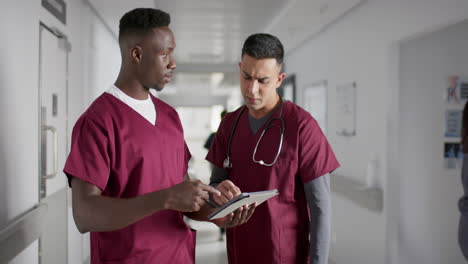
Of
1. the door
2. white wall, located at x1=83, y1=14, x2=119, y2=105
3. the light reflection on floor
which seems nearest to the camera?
the door

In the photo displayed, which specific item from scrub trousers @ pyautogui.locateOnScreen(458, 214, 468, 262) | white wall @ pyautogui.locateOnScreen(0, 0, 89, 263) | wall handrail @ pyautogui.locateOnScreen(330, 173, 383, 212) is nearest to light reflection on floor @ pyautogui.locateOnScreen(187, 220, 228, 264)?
wall handrail @ pyautogui.locateOnScreen(330, 173, 383, 212)

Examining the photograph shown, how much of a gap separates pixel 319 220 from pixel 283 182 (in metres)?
0.18

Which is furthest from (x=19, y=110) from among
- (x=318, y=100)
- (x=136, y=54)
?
(x=318, y=100)

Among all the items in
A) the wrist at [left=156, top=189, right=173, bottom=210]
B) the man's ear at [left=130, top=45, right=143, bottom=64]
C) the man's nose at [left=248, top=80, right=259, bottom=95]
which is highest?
the man's ear at [left=130, top=45, right=143, bottom=64]

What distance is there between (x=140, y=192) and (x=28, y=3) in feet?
4.79

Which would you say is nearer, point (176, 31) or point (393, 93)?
point (393, 93)

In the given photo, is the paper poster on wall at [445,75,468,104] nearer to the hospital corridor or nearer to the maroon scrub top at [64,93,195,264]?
the hospital corridor

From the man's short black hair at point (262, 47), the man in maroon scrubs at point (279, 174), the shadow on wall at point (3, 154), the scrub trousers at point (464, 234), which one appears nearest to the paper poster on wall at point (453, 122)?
the scrub trousers at point (464, 234)

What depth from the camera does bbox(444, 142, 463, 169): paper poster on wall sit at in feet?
9.57

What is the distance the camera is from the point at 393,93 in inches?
114

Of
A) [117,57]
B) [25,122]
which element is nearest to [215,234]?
[117,57]

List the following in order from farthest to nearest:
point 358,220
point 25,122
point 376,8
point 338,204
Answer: point 338,204 < point 358,220 < point 376,8 < point 25,122

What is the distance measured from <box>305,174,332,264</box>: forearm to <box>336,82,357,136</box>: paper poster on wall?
231 cm

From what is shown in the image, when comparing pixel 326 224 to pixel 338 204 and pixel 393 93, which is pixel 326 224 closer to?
pixel 393 93
